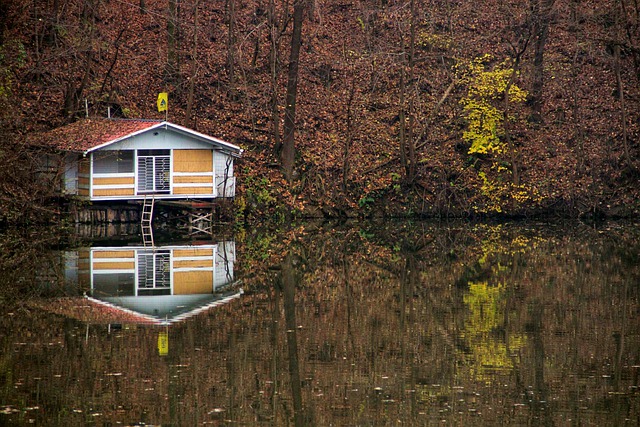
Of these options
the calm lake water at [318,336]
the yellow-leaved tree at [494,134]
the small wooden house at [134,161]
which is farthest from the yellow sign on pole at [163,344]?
the yellow-leaved tree at [494,134]

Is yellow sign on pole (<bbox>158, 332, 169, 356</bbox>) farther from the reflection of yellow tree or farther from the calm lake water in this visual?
the reflection of yellow tree

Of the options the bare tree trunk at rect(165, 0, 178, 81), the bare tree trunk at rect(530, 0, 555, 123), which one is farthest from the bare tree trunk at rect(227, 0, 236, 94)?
the bare tree trunk at rect(530, 0, 555, 123)

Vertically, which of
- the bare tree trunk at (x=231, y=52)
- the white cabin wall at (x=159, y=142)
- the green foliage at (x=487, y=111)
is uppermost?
the bare tree trunk at (x=231, y=52)

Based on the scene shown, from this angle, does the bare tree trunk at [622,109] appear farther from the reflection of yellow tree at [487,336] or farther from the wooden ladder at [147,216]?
the reflection of yellow tree at [487,336]

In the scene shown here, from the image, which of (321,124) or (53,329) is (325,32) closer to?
(321,124)

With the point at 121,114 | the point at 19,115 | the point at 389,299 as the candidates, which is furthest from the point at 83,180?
the point at 389,299

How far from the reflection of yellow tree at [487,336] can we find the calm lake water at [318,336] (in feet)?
0.17

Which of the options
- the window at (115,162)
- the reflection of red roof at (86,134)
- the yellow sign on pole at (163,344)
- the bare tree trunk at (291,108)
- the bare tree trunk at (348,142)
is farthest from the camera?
the bare tree trunk at (348,142)

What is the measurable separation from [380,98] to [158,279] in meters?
24.8

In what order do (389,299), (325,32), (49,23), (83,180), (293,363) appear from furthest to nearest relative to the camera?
1. (325,32)
2. (49,23)
3. (83,180)
4. (389,299)
5. (293,363)

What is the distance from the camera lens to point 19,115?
114ft

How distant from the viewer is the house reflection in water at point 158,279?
59.2ft

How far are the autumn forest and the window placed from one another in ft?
7.32

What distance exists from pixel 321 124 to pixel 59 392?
32.2m
